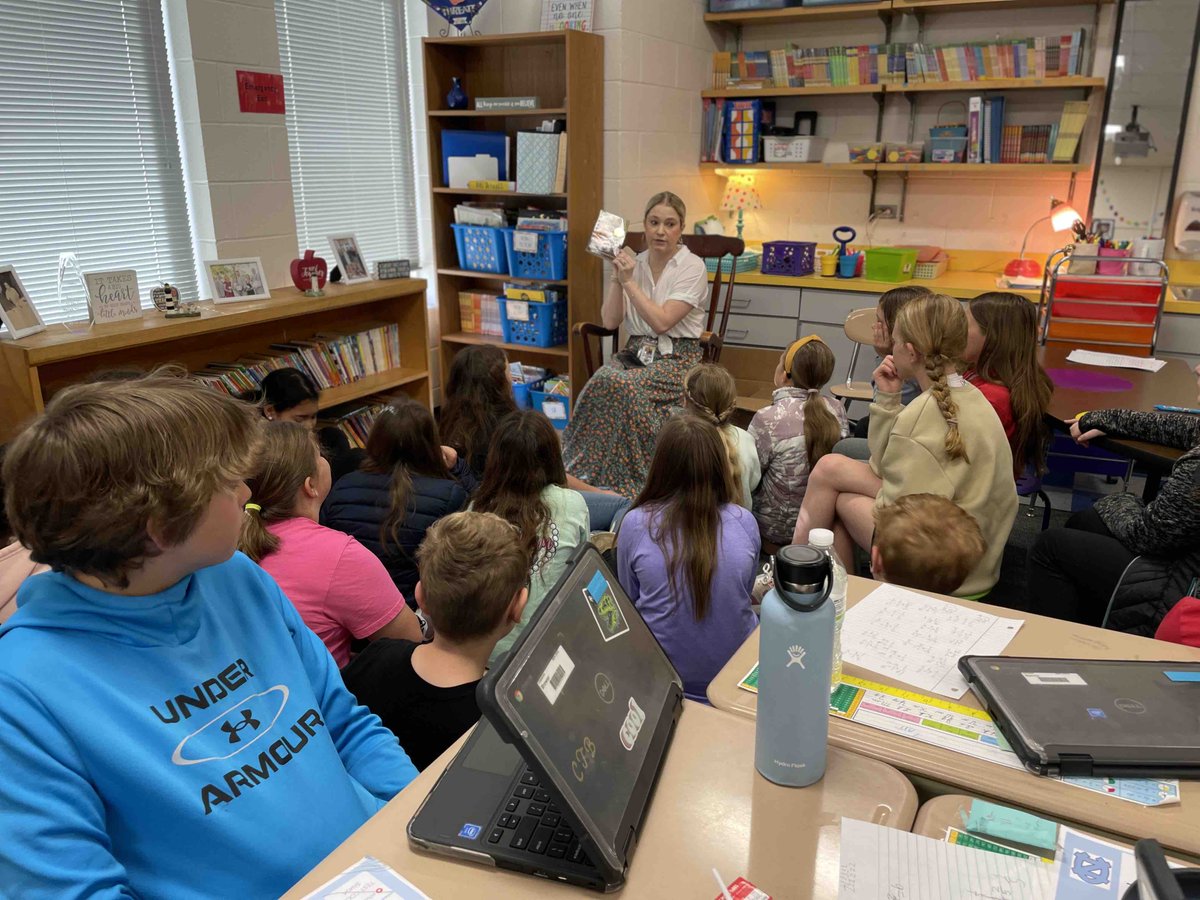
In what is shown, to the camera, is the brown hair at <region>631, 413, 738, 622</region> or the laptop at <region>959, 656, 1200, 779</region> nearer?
the laptop at <region>959, 656, 1200, 779</region>

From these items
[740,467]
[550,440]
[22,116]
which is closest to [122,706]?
[550,440]

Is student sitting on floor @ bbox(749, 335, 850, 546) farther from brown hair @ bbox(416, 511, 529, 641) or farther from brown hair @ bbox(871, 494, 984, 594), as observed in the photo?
brown hair @ bbox(416, 511, 529, 641)

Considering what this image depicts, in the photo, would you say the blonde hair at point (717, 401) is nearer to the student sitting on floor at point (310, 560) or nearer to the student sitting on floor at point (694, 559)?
the student sitting on floor at point (694, 559)

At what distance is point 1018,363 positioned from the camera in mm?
2727

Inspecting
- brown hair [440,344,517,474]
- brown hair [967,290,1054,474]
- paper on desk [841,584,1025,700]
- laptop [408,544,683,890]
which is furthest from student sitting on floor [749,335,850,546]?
laptop [408,544,683,890]

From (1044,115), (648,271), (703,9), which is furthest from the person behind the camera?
(703,9)

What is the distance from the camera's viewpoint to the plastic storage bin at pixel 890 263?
466 centimetres

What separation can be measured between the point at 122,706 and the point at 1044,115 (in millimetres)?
5043

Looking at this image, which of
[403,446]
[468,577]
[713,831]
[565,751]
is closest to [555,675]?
[565,751]

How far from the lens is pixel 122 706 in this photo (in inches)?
36.5

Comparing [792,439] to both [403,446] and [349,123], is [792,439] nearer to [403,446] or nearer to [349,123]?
[403,446]

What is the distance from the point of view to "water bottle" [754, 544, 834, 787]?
0.96 m

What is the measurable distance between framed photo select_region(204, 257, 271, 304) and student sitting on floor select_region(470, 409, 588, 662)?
1.69 m

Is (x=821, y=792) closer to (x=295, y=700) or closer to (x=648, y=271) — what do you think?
(x=295, y=700)
